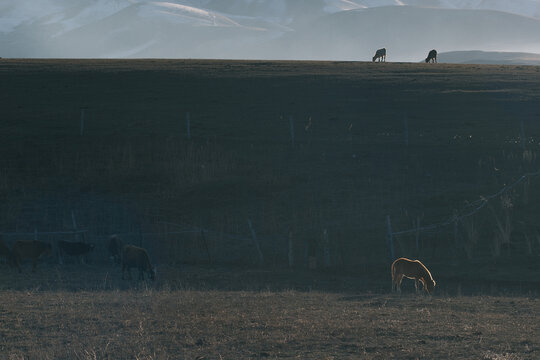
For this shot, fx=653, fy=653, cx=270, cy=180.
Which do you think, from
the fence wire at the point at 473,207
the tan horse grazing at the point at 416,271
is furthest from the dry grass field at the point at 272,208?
the tan horse grazing at the point at 416,271

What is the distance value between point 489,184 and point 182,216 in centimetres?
1302

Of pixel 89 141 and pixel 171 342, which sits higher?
pixel 89 141

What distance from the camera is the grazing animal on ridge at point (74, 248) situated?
68.7 feet

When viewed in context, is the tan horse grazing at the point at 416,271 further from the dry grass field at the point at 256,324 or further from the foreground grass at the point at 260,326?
the foreground grass at the point at 260,326

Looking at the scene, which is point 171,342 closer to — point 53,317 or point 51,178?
point 53,317

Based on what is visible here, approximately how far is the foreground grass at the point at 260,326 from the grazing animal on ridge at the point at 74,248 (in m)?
6.18

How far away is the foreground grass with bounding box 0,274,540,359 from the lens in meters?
9.45

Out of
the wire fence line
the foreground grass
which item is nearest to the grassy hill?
the wire fence line

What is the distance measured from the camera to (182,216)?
25625mm

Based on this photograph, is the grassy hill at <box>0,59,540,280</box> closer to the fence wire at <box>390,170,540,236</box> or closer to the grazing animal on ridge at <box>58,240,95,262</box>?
the fence wire at <box>390,170,540,236</box>

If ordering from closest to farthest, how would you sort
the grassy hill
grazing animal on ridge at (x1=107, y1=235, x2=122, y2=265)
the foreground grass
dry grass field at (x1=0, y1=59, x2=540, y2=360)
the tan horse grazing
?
the foreground grass < dry grass field at (x1=0, y1=59, x2=540, y2=360) < the tan horse grazing < grazing animal on ridge at (x1=107, y1=235, x2=122, y2=265) < the grassy hill

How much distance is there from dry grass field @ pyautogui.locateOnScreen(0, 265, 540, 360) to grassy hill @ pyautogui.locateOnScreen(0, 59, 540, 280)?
612cm

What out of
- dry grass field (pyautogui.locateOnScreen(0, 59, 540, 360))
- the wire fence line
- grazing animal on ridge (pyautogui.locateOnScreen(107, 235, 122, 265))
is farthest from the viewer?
the wire fence line

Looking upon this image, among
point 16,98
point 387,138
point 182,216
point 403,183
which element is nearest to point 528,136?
point 387,138
